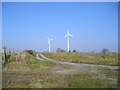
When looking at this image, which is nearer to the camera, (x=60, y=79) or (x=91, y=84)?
(x=91, y=84)

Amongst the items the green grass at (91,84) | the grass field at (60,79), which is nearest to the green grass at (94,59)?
the grass field at (60,79)

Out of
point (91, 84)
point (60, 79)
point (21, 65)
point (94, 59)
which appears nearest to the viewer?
point (91, 84)

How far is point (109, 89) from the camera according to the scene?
5.55 metres

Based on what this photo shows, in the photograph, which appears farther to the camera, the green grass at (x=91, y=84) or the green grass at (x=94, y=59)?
the green grass at (x=94, y=59)

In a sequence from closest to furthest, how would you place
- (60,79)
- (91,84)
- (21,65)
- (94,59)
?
(91,84), (60,79), (21,65), (94,59)

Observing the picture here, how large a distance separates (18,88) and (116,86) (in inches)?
143

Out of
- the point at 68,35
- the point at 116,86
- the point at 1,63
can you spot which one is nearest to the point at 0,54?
the point at 1,63

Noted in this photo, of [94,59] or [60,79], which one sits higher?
[60,79]

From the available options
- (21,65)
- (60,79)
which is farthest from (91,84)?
(21,65)

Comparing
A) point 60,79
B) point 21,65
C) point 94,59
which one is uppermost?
point 60,79

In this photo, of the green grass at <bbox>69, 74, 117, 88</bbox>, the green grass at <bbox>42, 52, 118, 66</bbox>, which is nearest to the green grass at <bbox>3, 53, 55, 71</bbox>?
the green grass at <bbox>42, 52, 118, 66</bbox>

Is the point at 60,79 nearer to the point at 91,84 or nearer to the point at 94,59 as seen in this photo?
the point at 91,84

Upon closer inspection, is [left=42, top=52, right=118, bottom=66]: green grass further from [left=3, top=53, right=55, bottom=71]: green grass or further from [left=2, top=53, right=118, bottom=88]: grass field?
[left=2, top=53, right=118, bottom=88]: grass field

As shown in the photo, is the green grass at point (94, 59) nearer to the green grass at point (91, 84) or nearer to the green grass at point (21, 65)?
the green grass at point (21, 65)
